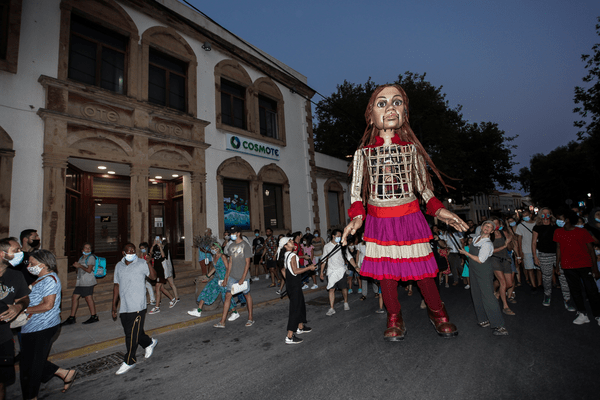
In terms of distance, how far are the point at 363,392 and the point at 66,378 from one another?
3833 mm

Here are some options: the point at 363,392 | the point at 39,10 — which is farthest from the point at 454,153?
the point at 39,10

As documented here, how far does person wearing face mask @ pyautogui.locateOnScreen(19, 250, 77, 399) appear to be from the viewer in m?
3.46

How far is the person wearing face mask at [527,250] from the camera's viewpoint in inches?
310

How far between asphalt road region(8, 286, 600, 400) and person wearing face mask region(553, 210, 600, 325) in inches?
12.2

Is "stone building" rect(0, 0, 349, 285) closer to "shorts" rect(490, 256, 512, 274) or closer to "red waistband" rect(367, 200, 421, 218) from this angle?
"red waistband" rect(367, 200, 421, 218)

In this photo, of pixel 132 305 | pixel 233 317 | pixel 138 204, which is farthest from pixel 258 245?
pixel 132 305

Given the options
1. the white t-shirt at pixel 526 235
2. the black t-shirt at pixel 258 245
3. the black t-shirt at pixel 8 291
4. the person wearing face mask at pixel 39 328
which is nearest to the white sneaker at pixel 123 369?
the person wearing face mask at pixel 39 328

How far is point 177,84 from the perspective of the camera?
12133 mm

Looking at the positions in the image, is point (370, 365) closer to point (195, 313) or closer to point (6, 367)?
point (6, 367)

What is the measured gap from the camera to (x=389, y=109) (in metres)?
3.56

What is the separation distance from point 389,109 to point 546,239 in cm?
564

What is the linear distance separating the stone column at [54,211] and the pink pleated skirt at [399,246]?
28.2ft

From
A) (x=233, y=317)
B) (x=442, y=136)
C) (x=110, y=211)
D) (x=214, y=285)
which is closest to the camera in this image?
(x=233, y=317)

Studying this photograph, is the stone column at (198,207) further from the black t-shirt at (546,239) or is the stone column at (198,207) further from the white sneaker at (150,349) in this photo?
the black t-shirt at (546,239)
